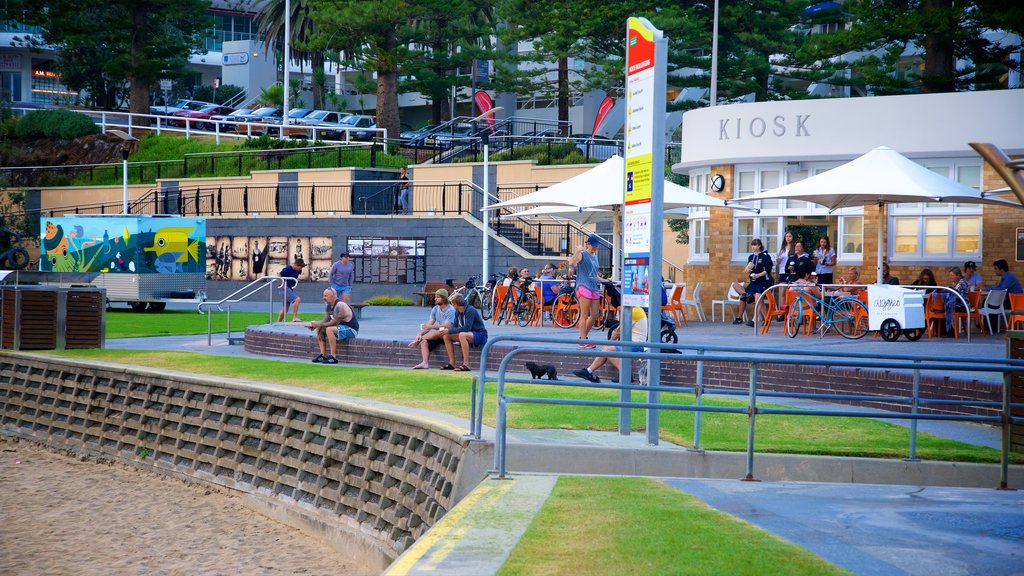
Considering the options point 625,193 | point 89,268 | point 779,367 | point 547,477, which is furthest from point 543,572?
point 89,268

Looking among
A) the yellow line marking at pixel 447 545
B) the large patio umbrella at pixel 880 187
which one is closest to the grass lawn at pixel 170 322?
the large patio umbrella at pixel 880 187

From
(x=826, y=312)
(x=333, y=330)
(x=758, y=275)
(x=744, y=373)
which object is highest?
(x=758, y=275)

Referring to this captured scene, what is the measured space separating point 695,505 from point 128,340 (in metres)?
18.3

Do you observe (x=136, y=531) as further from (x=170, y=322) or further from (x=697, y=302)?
(x=170, y=322)

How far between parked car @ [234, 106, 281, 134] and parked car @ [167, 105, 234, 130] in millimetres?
1861

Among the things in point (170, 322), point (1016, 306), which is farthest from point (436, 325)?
point (170, 322)

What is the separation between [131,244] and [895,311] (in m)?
23.1

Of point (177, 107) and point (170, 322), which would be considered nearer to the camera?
point (170, 322)

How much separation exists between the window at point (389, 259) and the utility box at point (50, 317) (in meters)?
15.4

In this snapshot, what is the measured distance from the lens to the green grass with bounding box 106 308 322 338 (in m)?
26.2

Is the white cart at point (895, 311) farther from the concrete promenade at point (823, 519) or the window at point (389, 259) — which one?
the window at point (389, 259)

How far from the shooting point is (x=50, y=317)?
20969mm

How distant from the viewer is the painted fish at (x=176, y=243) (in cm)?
3362

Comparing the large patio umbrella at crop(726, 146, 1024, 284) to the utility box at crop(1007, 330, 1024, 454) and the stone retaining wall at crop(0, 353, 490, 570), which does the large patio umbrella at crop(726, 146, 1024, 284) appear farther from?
the stone retaining wall at crop(0, 353, 490, 570)
